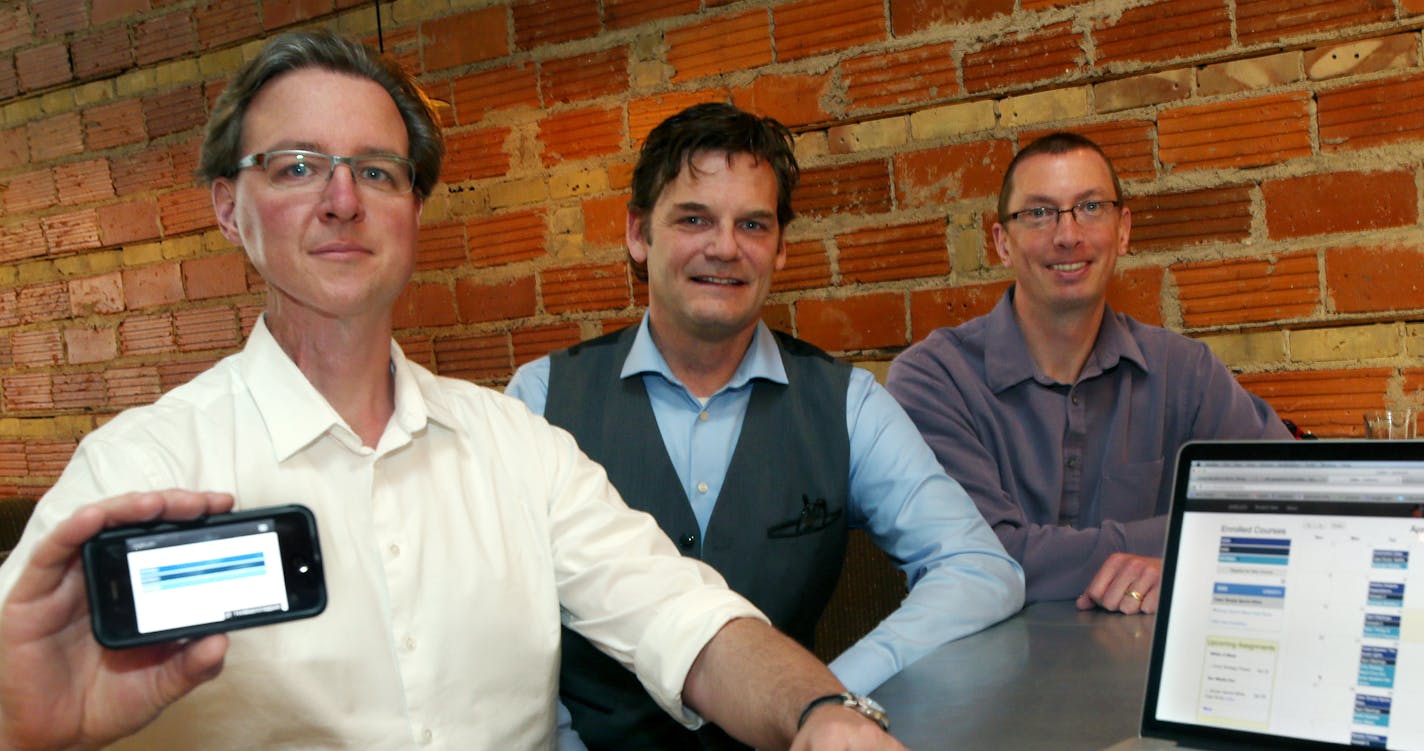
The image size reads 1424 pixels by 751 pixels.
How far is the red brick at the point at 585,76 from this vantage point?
2.69m

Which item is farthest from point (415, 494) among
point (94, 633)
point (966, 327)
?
point (966, 327)

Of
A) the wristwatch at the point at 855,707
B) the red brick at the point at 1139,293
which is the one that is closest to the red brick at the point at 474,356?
the red brick at the point at 1139,293

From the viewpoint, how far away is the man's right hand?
82 centimetres

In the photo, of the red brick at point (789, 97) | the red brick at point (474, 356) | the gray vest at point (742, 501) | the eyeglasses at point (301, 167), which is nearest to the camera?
the eyeglasses at point (301, 167)

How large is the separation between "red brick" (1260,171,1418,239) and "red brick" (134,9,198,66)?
9.68 feet

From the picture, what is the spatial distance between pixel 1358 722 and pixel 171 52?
355cm

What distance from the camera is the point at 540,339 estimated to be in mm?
2879

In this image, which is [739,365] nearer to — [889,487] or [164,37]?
[889,487]

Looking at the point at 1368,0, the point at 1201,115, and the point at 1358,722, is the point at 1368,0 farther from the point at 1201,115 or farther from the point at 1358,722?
the point at 1358,722

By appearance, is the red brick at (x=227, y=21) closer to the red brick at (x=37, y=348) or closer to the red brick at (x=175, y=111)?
the red brick at (x=175, y=111)

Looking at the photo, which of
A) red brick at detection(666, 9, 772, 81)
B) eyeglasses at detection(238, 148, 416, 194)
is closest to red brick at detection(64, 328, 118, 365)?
red brick at detection(666, 9, 772, 81)

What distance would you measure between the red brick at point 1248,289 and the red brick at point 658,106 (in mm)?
1070

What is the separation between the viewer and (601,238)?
9.03 feet

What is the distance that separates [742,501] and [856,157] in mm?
994
